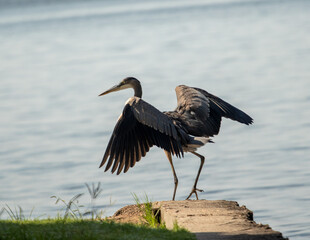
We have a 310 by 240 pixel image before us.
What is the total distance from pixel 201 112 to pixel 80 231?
318 cm

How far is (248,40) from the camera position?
3306 cm

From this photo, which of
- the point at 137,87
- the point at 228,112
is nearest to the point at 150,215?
the point at 228,112

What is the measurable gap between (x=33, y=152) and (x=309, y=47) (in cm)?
1584

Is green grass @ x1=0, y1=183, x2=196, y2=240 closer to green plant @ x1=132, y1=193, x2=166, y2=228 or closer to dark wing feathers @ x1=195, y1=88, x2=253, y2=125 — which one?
green plant @ x1=132, y1=193, x2=166, y2=228

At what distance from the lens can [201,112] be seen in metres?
9.05

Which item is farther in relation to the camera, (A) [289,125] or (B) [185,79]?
(B) [185,79]

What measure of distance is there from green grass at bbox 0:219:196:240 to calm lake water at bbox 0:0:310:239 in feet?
10.0

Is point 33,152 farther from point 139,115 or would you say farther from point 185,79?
point 185,79

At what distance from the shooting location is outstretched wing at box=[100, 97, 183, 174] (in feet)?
27.4

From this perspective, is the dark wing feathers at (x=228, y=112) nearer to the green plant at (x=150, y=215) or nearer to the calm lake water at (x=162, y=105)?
the calm lake water at (x=162, y=105)

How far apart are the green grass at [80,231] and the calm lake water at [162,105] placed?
3.06 m

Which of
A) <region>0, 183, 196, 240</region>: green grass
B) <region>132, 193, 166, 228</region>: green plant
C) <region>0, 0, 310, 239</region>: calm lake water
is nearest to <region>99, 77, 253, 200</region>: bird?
<region>132, 193, 166, 228</region>: green plant

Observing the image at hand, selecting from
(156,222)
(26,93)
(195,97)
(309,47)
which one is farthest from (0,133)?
(309,47)

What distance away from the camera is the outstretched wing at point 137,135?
8.34 metres
